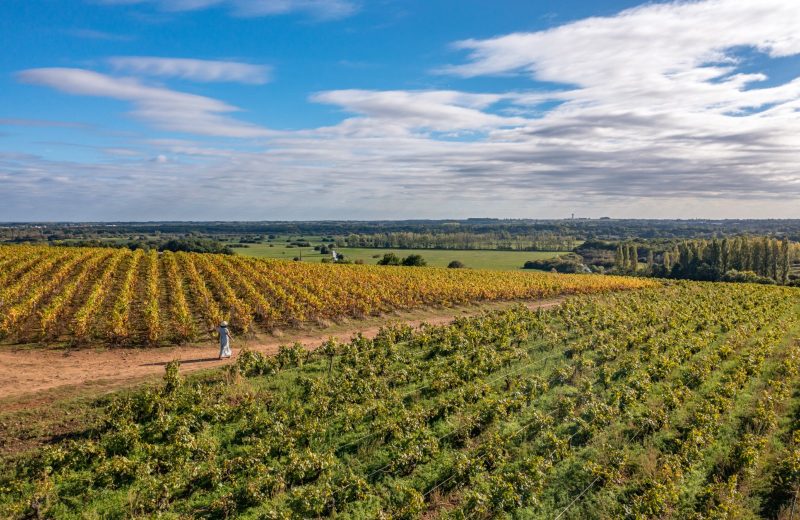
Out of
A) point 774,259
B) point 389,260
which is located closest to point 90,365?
point 389,260

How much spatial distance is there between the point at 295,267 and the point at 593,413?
37.7 meters

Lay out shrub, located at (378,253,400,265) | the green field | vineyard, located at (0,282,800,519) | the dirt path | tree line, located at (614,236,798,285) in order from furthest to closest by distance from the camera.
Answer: the green field
tree line, located at (614,236,798,285)
shrub, located at (378,253,400,265)
the dirt path
vineyard, located at (0,282,800,519)

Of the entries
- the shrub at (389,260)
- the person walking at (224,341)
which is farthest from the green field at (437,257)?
the person walking at (224,341)

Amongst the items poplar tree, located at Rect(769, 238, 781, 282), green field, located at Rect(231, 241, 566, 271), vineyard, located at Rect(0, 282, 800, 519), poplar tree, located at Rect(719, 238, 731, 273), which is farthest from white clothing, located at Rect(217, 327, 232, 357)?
poplar tree, located at Rect(769, 238, 781, 282)

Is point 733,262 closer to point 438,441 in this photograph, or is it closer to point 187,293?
point 187,293

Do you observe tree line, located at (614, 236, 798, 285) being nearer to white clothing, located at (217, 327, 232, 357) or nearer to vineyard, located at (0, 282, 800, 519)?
vineyard, located at (0, 282, 800, 519)

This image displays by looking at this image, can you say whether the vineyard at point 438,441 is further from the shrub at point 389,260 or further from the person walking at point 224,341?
the shrub at point 389,260

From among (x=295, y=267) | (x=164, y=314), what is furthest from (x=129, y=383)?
(x=295, y=267)

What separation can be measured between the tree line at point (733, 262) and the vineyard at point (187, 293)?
174 ft

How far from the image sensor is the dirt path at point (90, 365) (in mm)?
16797

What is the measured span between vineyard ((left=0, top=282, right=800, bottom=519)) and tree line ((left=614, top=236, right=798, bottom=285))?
80625 millimetres

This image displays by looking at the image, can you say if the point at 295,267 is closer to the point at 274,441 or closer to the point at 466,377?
the point at 466,377

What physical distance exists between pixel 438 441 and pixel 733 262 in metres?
108

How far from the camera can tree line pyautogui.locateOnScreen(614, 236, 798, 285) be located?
8888cm
